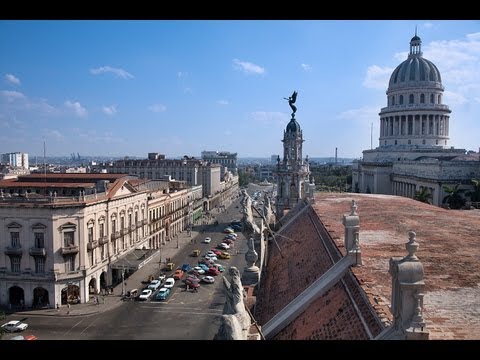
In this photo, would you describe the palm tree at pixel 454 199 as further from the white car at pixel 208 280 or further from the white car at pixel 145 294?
the white car at pixel 145 294

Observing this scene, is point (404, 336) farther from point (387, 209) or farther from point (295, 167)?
point (295, 167)

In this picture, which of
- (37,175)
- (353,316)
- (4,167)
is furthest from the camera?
(4,167)

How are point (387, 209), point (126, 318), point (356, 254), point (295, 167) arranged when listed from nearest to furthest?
1. point (356, 254)
2. point (387, 209)
3. point (126, 318)
4. point (295, 167)

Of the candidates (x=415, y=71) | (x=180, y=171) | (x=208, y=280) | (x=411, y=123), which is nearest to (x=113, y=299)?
(x=208, y=280)

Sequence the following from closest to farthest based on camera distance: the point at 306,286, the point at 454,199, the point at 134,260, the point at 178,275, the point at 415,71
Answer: the point at 306,286, the point at 178,275, the point at 134,260, the point at 454,199, the point at 415,71

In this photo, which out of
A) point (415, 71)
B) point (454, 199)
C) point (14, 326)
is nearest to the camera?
point (14, 326)

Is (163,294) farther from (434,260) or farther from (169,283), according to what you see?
(434,260)
